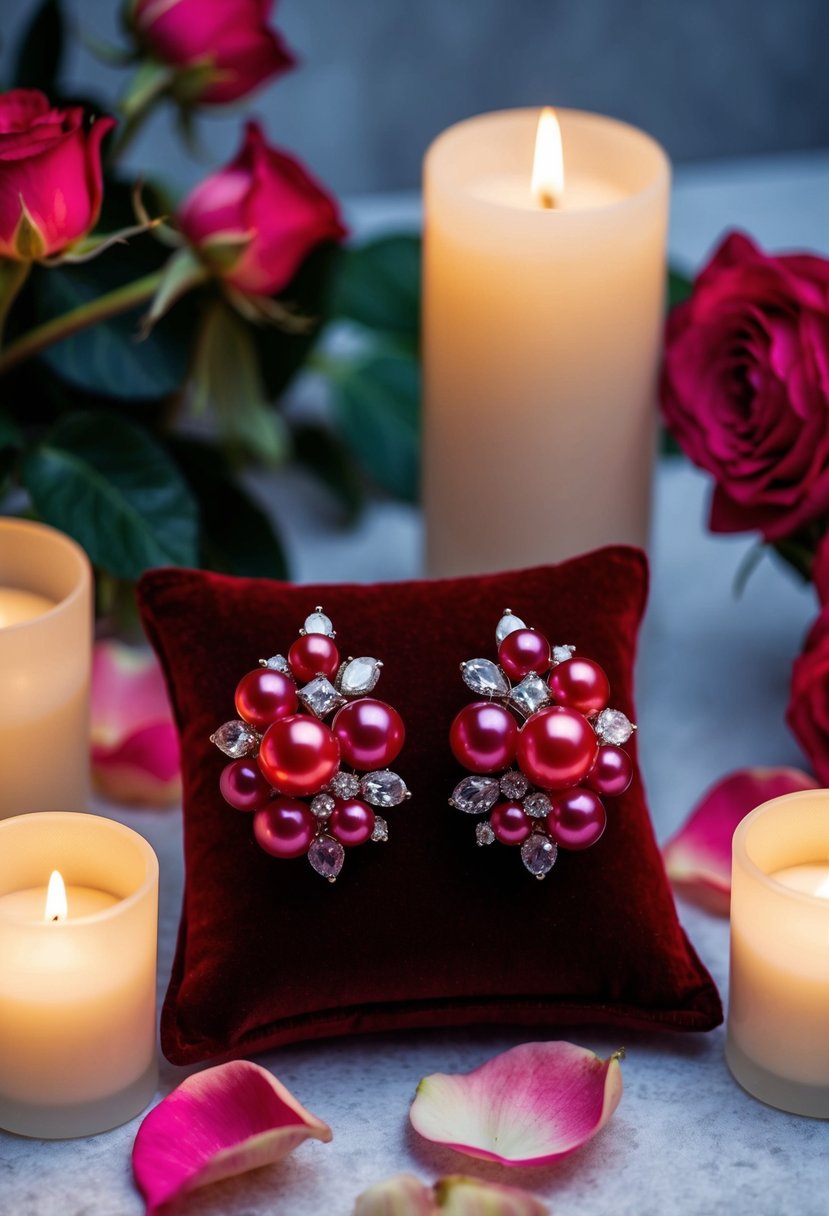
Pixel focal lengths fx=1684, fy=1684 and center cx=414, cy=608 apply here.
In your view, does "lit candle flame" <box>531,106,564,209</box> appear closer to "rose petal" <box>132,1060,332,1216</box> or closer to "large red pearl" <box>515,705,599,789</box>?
"large red pearl" <box>515,705,599,789</box>

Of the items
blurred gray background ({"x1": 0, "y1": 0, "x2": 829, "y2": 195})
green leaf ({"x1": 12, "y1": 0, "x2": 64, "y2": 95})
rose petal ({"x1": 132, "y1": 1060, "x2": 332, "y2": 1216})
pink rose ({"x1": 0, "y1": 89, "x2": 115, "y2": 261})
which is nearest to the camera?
rose petal ({"x1": 132, "y1": 1060, "x2": 332, "y2": 1216})

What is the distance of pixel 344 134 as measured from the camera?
1288 millimetres

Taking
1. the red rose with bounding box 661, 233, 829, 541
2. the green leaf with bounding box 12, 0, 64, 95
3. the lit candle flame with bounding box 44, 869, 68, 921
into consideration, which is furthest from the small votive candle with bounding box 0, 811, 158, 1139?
the green leaf with bounding box 12, 0, 64, 95

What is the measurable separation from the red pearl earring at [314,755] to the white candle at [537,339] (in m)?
0.20

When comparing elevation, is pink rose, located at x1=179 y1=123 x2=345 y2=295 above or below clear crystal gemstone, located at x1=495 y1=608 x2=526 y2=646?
above

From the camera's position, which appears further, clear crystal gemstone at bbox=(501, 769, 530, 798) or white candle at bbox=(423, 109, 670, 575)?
white candle at bbox=(423, 109, 670, 575)

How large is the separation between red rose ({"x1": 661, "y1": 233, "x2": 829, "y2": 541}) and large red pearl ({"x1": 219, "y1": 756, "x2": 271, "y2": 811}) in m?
0.29

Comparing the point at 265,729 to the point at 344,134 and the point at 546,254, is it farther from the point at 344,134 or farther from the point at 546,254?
the point at 344,134

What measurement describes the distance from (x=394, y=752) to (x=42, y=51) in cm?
49

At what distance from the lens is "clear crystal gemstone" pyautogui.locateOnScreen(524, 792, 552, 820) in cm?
65

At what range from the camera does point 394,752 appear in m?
0.64

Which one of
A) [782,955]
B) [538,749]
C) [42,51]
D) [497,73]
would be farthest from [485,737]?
[497,73]

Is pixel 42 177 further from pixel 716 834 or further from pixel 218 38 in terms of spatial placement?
pixel 716 834

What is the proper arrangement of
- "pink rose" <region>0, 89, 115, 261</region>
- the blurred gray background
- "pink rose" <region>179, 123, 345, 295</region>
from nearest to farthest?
1. "pink rose" <region>0, 89, 115, 261</region>
2. "pink rose" <region>179, 123, 345, 295</region>
3. the blurred gray background
